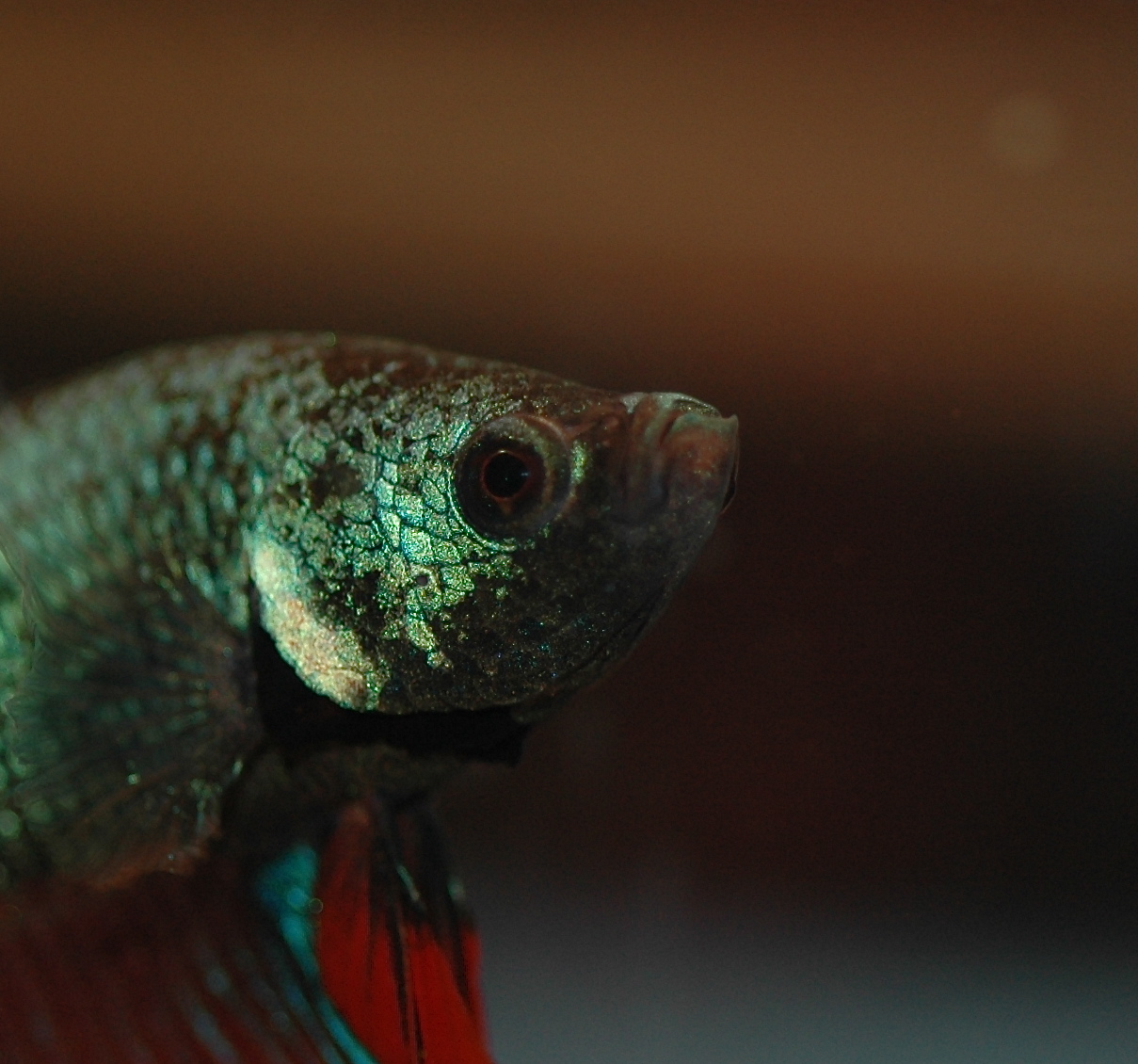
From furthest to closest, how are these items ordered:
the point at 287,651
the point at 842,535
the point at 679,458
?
the point at 842,535, the point at 287,651, the point at 679,458

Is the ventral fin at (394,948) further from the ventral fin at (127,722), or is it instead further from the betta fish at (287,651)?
the ventral fin at (127,722)

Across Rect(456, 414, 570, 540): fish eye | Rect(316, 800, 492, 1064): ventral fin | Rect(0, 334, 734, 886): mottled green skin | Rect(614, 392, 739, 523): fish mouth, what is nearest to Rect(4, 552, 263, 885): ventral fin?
Rect(0, 334, 734, 886): mottled green skin

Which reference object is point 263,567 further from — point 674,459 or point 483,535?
point 674,459

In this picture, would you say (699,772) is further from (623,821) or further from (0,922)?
(0,922)

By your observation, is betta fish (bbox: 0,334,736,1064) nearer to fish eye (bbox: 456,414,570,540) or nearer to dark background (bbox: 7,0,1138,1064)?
fish eye (bbox: 456,414,570,540)

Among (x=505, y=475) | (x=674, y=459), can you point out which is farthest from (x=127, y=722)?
(x=674, y=459)

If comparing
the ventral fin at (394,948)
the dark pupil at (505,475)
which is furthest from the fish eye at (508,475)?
the ventral fin at (394,948)
